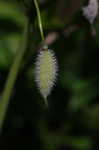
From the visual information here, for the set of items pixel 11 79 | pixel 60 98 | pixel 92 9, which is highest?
pixel 92 9

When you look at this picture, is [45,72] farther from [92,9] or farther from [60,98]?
[60,98]

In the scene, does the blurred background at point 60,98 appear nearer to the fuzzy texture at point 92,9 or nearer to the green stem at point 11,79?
the green stem at point 11,79

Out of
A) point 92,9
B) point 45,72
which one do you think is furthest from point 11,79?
point 92,9

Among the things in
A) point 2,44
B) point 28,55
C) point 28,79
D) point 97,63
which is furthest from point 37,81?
point 97,63

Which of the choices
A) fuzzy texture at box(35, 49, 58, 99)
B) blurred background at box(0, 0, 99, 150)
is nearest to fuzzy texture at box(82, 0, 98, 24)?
fuzzy texture at box(35, 49, 58, 99)

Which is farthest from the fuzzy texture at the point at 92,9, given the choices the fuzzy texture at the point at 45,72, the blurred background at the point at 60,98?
the blurred background at the point at 60,98

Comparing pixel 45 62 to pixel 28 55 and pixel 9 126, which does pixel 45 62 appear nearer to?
pixel 28 55
